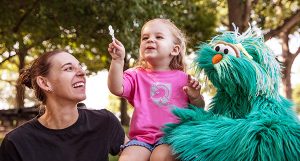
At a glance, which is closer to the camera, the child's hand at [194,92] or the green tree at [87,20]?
the child's hand at [194,92]

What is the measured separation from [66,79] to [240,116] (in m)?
1.08

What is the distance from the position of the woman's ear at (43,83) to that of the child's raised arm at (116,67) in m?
0.46

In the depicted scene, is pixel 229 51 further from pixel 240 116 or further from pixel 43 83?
pixel 43 83

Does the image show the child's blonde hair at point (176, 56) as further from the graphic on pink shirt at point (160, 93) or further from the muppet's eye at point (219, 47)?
the muppet's eye at point (219, 47)

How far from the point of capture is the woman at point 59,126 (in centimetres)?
288

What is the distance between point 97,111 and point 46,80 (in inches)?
16.9

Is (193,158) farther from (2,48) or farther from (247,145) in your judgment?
(2,48)

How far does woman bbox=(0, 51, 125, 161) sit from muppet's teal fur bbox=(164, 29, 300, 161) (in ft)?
2.32

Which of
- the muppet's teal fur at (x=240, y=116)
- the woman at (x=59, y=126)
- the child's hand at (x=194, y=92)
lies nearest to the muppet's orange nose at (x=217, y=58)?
the muppet's teal fur at (x=240, y=116)

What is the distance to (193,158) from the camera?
2.32m

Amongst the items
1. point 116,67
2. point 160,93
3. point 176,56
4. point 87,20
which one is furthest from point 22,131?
point 87,20

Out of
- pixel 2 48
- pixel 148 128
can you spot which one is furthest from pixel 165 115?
pixel 2 48

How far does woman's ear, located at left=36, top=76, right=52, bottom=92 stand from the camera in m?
2.95

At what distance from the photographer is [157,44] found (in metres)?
2.83
